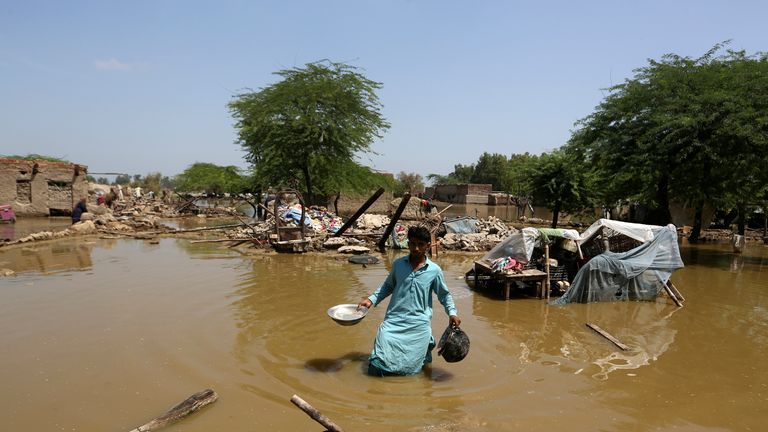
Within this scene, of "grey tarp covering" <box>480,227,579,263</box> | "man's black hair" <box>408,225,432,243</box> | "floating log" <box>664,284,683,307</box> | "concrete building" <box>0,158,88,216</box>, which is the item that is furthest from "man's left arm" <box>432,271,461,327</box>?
"concrete building" <box>0,158,88,216</box>

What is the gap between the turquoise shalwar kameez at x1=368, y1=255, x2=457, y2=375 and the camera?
14.2 feet

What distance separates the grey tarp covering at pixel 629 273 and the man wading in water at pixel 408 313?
497 cm

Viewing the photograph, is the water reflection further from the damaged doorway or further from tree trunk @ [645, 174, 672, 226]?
tree trunk @ [645, 174, 672, 226]

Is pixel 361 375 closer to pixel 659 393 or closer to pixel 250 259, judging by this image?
pixel 659 393

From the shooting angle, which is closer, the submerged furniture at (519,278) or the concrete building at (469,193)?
the submerged furniture at (519,278)

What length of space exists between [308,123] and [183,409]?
18430mm

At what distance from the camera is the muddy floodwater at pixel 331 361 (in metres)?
3.93

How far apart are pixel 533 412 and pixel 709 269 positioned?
12313mm

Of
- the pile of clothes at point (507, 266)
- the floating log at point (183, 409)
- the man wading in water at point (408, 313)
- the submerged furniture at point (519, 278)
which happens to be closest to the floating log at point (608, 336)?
the submerged furniture at point (519, 278)

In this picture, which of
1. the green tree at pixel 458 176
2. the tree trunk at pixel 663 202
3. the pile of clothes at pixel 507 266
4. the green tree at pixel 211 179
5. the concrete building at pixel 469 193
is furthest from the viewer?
the green tree at pixel 458 176

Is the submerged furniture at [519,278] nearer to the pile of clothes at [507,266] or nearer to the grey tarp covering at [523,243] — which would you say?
the pile of clothes at [507,266]

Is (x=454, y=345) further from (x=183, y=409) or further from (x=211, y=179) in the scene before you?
(x=211, y=179)

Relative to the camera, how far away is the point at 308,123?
21.1m

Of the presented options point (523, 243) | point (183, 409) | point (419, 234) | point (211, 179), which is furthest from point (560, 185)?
point (211, 179)
